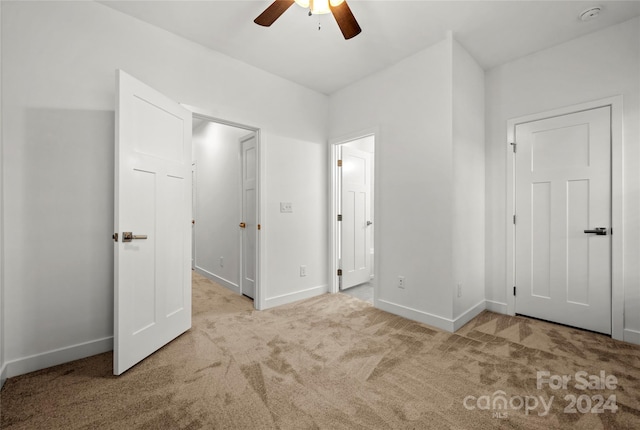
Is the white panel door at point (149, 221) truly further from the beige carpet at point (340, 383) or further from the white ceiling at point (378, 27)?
the white ceiling at point (378, 27)

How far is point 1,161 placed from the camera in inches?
69.8

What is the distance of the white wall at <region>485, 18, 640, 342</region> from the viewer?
2.32m

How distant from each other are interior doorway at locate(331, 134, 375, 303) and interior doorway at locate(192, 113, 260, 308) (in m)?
1.06

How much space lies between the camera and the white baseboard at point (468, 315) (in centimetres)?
255

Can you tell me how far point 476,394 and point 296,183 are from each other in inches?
103

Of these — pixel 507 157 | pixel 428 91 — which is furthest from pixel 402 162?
pixel 507 157

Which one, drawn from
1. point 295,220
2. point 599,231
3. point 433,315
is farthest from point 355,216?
point 599,231

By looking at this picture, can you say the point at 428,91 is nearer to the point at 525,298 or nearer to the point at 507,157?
the point at 507,157

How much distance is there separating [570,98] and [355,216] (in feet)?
8.56

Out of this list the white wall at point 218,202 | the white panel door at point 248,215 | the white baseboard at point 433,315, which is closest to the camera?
the white baseboard at point 433,315

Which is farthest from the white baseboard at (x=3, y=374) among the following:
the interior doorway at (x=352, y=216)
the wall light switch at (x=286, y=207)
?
the interior doorway at (x=352, y=216)

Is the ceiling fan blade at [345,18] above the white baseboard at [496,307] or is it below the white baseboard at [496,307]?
above

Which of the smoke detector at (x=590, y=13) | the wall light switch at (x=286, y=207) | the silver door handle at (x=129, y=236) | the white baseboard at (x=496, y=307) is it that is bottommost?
the white baseboard at (x=496, y=307)

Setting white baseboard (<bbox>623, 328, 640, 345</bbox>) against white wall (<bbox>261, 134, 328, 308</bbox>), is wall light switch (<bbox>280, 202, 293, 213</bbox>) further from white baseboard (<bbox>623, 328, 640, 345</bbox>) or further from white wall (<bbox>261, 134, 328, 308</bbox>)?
white baseboard (<bbox>623, 328, 640, 345</bbox>)
